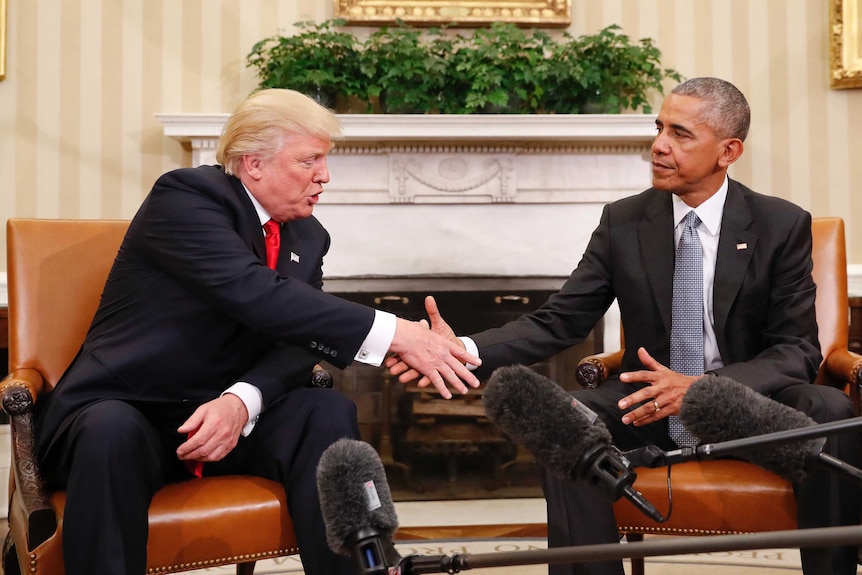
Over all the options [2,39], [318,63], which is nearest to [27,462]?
[318,63]

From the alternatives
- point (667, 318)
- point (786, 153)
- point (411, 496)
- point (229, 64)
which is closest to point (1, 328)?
point (229, 64)

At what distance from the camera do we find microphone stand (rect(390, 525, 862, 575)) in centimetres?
71

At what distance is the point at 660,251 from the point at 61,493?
1.77 metres

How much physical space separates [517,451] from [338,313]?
243cm

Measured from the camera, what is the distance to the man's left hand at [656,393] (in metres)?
2.19

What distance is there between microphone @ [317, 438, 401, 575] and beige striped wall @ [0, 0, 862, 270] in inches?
138

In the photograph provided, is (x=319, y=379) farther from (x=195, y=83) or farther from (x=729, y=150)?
Answer: (x=195, y=83)

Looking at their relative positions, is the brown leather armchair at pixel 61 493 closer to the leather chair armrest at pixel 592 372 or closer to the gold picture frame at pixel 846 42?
the leather chair armrest at pixel 592 372

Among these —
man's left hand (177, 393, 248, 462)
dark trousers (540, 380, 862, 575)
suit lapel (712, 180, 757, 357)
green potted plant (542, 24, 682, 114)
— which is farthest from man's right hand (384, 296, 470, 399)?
green potted plant (542, 24, 682, 114)

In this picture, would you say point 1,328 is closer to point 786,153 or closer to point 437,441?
point 437,441

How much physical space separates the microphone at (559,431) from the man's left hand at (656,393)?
99 cm

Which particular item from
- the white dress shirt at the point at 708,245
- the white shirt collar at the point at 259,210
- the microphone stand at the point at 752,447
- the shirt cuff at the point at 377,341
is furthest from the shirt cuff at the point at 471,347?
the microphone stand at the point at 752,447

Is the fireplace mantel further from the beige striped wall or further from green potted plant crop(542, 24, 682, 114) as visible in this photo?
the beige striped wall

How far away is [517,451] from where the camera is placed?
4387 mm
